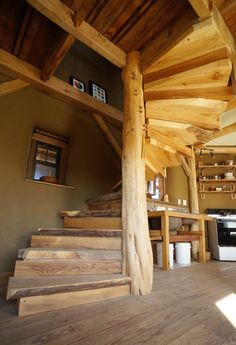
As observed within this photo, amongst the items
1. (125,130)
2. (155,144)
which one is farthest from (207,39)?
(155,144)

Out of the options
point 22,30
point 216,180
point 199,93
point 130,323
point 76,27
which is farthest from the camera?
point 216,180

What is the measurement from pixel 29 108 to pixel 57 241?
2.01 metres

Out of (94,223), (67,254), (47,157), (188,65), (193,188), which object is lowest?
(67,254)

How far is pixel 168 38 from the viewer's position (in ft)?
6.58

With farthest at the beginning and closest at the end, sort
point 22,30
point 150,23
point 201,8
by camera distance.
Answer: point 22,30 < point 150,23 < point 201,8

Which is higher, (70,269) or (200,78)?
(200,78)

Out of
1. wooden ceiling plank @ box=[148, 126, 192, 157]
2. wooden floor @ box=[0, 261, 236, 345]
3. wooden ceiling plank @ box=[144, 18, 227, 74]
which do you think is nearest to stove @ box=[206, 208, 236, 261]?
wooden ceiling plank @ box=[148, 126, 192, 157]

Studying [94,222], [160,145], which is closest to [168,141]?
[160,145]

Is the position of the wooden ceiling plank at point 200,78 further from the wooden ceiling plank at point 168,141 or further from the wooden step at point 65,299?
the wooden step at point 65,299

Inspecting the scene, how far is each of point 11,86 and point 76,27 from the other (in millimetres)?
1319

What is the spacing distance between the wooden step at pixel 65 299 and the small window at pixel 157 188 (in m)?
2.90

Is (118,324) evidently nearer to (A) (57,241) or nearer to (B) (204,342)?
(B) (204,342)

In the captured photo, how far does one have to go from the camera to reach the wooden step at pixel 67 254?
1.67m

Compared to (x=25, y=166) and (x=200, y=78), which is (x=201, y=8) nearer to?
(x=200, y=78)
